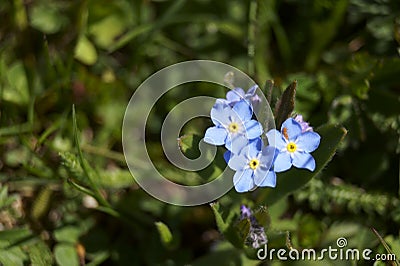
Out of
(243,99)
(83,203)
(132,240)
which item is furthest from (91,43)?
(243,99)

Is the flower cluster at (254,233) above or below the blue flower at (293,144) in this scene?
below

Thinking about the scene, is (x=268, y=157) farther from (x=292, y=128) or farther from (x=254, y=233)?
(x=254, y=233)

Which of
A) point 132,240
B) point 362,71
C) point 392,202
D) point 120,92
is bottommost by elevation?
point 132,240

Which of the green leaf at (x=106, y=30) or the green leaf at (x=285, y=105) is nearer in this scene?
the green leaf at (x=285, y=105)

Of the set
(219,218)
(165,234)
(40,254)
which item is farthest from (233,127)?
(40,254)

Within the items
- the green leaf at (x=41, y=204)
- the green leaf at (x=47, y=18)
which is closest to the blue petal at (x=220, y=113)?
the green leaf at (x=41, y=204)

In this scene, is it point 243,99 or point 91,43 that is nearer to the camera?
point 243,99

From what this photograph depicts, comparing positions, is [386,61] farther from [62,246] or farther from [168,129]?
[62,246]

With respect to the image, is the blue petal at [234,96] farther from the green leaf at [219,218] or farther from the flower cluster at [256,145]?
the green leaf at [219,218]
